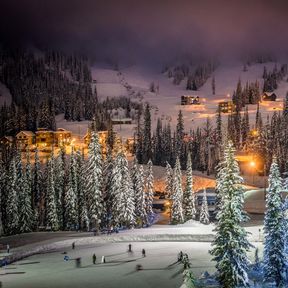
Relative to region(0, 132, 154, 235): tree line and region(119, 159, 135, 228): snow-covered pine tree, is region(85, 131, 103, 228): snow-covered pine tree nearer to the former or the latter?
region(0, 132, 154, 235): tree line

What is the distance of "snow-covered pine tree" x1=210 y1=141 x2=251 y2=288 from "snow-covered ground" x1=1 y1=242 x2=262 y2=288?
564 centimetres

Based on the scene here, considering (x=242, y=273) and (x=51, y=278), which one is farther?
(x=51, y=278)

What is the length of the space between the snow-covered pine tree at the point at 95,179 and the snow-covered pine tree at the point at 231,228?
110ft

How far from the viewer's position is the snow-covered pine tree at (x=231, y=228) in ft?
129

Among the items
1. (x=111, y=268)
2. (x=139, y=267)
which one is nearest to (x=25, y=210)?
(x=111, y=268)

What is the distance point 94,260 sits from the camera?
5278cm

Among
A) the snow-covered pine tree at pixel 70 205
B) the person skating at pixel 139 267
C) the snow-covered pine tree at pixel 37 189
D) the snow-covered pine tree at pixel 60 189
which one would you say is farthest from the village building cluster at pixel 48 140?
the person skating at pixel 139 267

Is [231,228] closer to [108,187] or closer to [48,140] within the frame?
[108,187]

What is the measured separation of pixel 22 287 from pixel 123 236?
2511cm

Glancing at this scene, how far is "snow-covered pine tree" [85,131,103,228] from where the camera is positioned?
71062mm

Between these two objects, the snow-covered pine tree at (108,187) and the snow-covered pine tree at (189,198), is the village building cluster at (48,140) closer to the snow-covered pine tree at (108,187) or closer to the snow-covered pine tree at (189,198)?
the snow-covered pine tree at (189,198)

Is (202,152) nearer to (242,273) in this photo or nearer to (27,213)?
(27,213)

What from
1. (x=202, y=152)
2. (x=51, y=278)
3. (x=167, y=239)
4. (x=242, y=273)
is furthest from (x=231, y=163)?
(x=202, y=152)

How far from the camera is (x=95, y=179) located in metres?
71.2
